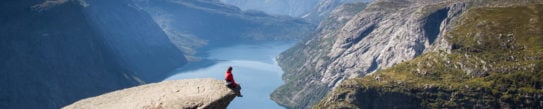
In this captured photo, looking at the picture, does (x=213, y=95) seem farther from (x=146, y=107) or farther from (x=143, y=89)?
(x=143, y=89)

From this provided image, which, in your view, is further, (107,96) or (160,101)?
(107,96)

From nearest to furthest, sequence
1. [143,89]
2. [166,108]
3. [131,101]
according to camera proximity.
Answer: [166,108], [131,101], [143,89]

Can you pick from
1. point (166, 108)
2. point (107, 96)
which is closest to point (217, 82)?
point (166, 108)

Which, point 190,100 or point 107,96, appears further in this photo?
point 107,96

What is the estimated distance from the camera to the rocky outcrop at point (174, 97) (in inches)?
1879

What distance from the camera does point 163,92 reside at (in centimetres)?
5047

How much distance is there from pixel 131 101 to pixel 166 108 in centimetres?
487

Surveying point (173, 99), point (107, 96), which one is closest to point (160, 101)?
point (173, 99)

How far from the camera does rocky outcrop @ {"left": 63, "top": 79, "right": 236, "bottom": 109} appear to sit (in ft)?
157

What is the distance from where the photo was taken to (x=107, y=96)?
55125mm

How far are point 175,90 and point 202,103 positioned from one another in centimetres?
408

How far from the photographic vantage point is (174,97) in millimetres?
48625

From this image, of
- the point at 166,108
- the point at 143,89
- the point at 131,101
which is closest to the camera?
the point at 166,108

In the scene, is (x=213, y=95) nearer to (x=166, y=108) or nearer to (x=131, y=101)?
(x=166, y=108)
